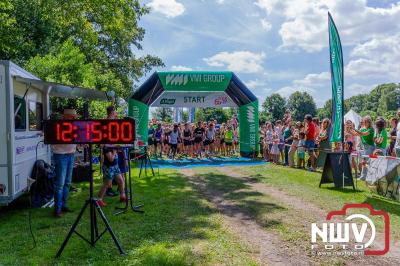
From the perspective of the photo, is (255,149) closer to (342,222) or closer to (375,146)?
(375,146)

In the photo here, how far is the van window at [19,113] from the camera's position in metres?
7.05

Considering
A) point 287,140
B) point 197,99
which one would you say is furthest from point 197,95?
point 287,140

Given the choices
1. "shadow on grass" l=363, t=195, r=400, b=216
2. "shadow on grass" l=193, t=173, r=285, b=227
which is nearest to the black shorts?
"shadow on grass" l=193, t=173, r=285, b=227

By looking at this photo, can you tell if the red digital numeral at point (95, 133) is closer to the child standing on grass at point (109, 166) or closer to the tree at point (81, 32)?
the child standing on grass at point (109, 166)

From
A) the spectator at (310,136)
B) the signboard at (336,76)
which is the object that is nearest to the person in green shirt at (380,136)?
the signboard at (336,76)

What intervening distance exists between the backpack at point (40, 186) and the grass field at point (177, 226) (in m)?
0.37

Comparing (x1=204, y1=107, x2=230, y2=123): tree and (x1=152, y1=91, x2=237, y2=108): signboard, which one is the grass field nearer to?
(x1=152, y1=91, x2=237, y2=108): signboard

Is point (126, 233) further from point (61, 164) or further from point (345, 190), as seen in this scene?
point (345, 190)

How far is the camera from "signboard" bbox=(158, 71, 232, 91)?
1753cm

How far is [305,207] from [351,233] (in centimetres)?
173

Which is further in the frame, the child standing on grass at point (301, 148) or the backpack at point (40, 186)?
the child standing on grass at point (301, 148)

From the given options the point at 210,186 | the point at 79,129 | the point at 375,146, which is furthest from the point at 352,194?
the point at 79,129

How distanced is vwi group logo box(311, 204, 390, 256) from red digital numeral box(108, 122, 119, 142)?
308cm

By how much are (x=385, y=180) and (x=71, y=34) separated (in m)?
25.5
